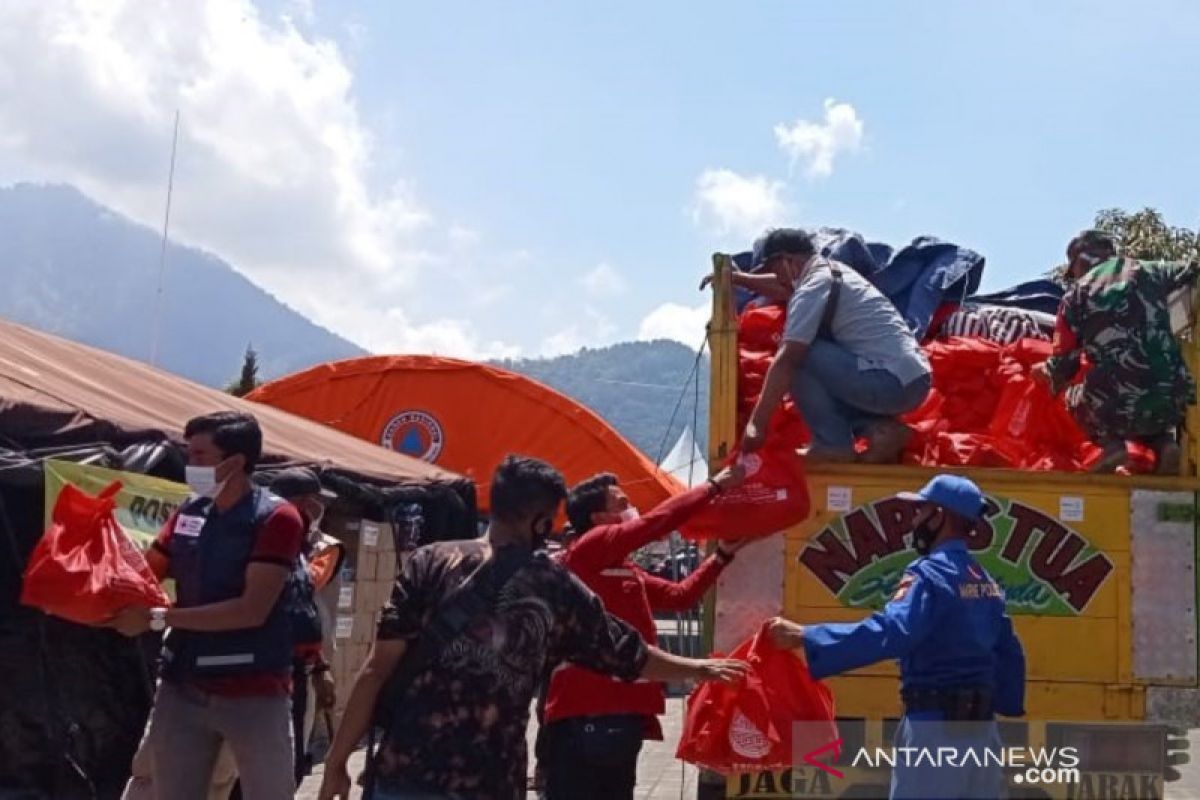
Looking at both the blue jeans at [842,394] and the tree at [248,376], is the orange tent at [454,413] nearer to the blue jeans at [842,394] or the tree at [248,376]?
the blue jeans at [842,394]

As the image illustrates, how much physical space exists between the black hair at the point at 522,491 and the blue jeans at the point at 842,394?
2.03 m

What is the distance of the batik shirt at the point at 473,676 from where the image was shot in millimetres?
3723

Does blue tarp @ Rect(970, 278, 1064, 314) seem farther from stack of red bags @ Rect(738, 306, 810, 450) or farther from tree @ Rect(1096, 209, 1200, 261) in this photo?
tree @ Rect(1096, 209, 1200, 261)

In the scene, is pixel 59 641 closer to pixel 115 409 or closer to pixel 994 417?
pixel 115 409

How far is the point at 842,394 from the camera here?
5719mm

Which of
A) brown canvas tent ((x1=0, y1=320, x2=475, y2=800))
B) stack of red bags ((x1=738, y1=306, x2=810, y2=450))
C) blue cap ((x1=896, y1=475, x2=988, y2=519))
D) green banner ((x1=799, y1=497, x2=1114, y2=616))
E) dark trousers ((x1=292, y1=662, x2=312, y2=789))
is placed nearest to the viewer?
blue cap ((x1=896, y1=475, x2=988, y2=519))

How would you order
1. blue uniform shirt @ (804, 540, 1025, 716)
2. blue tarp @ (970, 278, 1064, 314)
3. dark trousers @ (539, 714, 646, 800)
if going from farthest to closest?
blue tarp @ (970, 278, 1064, 314) → dark trousers @ (539, 714, 646, 800) → blue uniform shirt @ (804, 540, 1025, 716)

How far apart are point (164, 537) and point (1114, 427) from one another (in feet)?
12.6

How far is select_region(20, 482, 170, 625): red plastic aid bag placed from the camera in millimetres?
4887

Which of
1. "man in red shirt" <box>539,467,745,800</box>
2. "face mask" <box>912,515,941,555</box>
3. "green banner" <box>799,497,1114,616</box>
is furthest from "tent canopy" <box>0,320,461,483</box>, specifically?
"face mask" <box>912,515,941,555</box>

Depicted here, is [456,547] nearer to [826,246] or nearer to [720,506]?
[720,506]

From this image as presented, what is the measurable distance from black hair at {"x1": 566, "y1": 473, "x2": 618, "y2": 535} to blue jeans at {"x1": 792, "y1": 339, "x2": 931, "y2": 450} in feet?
2.86

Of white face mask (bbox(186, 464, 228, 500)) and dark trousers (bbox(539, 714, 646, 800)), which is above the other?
white face mask (bbox(186, 464, 228, 500))

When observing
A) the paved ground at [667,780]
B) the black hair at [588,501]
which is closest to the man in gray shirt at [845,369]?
the black hair at [588,501]
